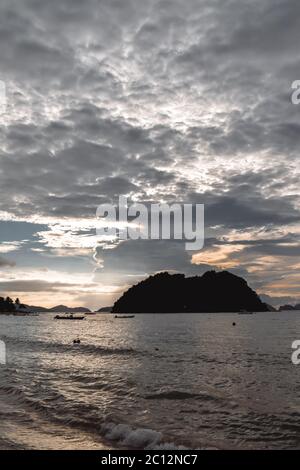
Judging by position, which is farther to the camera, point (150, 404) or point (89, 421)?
point (150, 404)

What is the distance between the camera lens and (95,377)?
35.8m

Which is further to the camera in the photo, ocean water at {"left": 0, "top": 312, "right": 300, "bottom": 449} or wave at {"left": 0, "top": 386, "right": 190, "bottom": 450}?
ocean water at {"left": 0, "top": 312, "right": 300, "bottom": 449}

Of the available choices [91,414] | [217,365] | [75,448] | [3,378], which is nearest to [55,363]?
[3,378]

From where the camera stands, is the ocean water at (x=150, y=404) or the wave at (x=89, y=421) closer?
the wave at (x=89, y=421)

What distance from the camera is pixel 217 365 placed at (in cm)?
4234

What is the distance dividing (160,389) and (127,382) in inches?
172

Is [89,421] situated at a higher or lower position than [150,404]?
higher

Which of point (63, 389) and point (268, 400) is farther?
point (63, 389)
